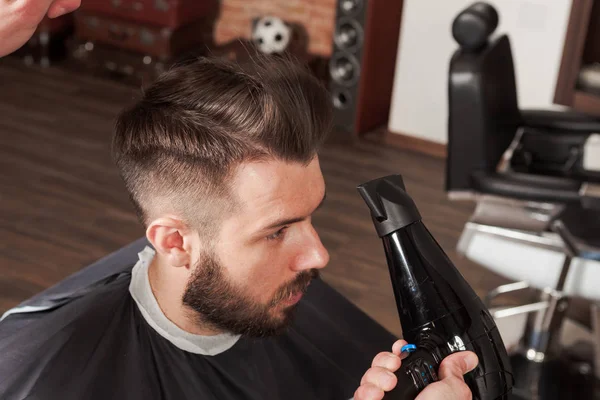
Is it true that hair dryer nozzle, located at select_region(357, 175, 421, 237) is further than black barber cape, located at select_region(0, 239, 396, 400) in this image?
No

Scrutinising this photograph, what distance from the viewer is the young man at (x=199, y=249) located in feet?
4.03

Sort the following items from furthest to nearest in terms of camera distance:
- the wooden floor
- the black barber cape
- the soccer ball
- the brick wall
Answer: the brick wall
the soccer ball
the wooden floor
the black barber cape

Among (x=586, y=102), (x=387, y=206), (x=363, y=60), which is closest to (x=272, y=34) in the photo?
(x=363, y=60)

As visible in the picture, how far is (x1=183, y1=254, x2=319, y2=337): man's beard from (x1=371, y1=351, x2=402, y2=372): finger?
29 cm

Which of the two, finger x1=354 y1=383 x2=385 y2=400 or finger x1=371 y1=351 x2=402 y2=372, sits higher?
finger x1=371 y1=351 x2=402 y2=372

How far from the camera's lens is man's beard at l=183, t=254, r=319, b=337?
1289 mm

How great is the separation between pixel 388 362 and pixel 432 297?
107mm

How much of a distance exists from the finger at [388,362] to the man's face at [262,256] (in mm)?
244

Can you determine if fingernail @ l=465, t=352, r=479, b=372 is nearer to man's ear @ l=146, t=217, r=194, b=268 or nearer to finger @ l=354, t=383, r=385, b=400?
finger @ l=354, t=383, r=385, b=400

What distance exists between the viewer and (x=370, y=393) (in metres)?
1.00

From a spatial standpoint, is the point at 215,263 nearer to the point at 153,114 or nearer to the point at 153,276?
the point at 153,276

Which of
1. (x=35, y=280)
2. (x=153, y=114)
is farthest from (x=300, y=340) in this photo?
(x=35, y=280)

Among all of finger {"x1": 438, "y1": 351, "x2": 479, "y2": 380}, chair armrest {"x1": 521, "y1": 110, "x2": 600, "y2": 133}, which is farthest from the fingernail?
chair armrest {"x1": 521, "y1": 110, "x2": 600, "y2": 133}

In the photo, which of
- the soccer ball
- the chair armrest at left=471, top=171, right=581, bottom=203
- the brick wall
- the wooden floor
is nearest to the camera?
the chair armrest at left=471, top=171, right=581, bottom=203
